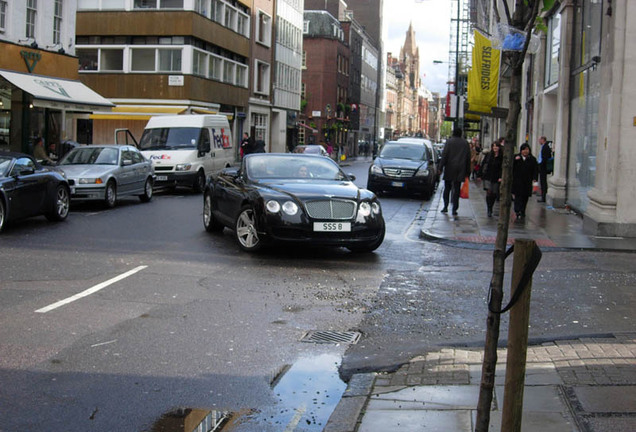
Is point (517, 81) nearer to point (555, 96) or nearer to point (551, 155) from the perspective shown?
point (551, 155)

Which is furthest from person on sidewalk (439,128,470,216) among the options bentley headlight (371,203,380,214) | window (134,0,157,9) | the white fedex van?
window (134,0,157,9)

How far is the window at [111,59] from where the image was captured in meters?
43.5

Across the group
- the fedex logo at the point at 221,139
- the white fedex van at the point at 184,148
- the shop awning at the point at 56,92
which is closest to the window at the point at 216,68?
the shop awning at the point at 56,92

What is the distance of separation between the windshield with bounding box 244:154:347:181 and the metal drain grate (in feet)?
18.9

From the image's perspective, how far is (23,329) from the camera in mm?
6625

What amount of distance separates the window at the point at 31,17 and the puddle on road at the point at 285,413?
25.1 m

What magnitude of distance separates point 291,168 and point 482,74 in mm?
15106

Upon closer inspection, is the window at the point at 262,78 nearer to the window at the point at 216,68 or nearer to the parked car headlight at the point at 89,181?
the window at the point at 216,68

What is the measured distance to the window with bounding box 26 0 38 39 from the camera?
27.4 metres

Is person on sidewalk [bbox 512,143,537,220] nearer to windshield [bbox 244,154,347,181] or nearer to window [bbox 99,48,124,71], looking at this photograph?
windshield [bbox 244,154,347,181]

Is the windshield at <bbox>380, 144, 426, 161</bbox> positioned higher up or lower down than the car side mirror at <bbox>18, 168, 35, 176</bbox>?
higher up

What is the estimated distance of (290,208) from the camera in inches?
431

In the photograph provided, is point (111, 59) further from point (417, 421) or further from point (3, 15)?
point (417, 421)

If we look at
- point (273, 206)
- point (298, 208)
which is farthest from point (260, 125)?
point (298, 208)
